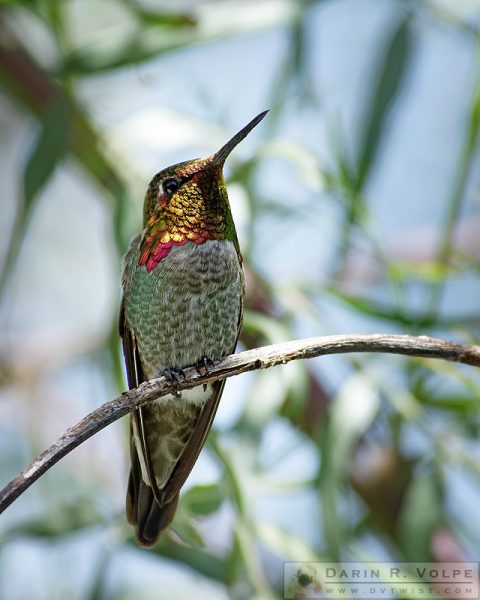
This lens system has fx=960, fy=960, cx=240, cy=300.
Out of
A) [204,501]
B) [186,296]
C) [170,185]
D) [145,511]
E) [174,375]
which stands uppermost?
[170,185]

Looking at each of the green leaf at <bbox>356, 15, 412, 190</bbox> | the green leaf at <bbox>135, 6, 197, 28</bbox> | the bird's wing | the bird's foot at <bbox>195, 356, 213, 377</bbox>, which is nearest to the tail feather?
the bird's wing

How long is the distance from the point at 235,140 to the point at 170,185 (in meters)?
0.36

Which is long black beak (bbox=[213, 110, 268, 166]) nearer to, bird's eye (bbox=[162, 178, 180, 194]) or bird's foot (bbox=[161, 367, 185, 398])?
bird's eye (bbox=[162, 178, 180, 194])

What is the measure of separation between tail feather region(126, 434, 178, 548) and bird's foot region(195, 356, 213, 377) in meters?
0.27

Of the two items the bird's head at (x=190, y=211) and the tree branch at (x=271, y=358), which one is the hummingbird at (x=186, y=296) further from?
the tree branch at (x=271, y=358)

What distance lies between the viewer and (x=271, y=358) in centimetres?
153

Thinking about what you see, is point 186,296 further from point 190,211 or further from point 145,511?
point 145,511

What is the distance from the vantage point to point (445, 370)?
94.5 inches

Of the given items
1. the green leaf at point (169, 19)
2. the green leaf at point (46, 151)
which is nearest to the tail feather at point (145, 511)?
the green leaf at point (46, 151)

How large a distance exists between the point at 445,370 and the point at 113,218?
953 mm

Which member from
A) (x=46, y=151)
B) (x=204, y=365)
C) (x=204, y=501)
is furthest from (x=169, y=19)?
(x=204, y=501)

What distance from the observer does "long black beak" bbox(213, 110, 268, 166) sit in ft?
6.04

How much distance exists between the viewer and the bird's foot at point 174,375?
1.90m

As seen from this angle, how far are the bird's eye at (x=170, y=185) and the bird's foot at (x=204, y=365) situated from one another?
1.32ft
